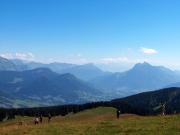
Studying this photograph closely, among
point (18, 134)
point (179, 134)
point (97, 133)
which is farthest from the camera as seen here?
point (18, 134)

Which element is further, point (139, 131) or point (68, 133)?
point (68, 133)

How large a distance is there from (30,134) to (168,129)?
1677 centimetres

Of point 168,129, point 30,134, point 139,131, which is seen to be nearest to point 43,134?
point 30,134

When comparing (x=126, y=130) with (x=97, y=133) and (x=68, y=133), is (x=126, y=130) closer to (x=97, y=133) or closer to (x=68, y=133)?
(x=97, y=133)

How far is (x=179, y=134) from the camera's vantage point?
3766cm

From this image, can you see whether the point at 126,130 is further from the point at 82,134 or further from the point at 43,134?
the point at 43,134

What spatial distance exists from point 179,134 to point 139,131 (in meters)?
6.46

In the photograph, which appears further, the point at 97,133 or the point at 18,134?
the point at 18,134

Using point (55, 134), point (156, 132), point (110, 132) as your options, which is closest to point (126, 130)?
point (110, 132)

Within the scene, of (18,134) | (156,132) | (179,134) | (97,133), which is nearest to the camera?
(179,134)

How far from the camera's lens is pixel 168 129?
42.2 m

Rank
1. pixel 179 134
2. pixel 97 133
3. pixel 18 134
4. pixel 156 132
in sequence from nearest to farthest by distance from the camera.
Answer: pixel 179 134 → pixel 156 132 → pixel 97 133 → pixel 18 134

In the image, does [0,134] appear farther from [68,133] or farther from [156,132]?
[156,132]

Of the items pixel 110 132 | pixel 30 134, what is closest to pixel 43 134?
pixel 30 134
